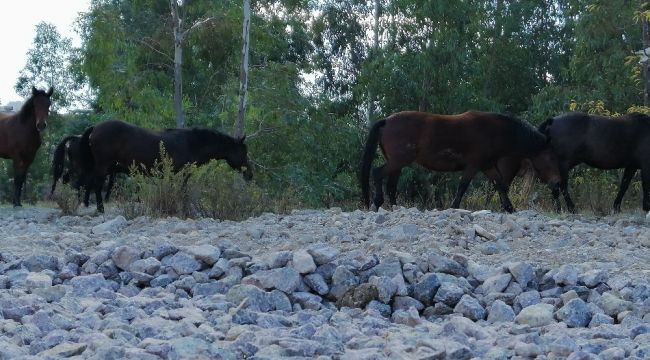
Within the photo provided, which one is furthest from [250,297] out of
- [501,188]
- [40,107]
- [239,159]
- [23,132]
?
[23,132]

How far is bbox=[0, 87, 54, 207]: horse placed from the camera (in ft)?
56.3

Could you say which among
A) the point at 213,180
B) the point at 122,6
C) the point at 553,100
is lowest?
the point at 213,180

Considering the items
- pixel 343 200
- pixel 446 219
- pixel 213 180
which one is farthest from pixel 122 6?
pixel 446 219

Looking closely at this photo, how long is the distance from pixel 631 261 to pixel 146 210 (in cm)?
651

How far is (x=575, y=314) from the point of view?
6.47 m

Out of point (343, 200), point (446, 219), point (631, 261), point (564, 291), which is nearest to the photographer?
point (564, 291)

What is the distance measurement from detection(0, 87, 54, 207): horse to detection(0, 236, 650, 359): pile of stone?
9462 millimetres

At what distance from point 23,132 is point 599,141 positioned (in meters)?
9.81

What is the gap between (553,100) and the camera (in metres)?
30.2

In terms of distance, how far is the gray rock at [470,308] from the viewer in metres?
6.78

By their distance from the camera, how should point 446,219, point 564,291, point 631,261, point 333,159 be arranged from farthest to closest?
point 333,159 < point 446,219 < point 631,261 < point 564,291

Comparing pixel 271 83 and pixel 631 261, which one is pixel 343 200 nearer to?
pixel 271 83

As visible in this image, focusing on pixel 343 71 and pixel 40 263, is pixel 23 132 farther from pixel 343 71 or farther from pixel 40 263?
pixel 343 71

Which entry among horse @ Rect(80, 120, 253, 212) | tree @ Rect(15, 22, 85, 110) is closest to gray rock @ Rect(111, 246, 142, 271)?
horse @ Rect(80, 120, 253, 212)
